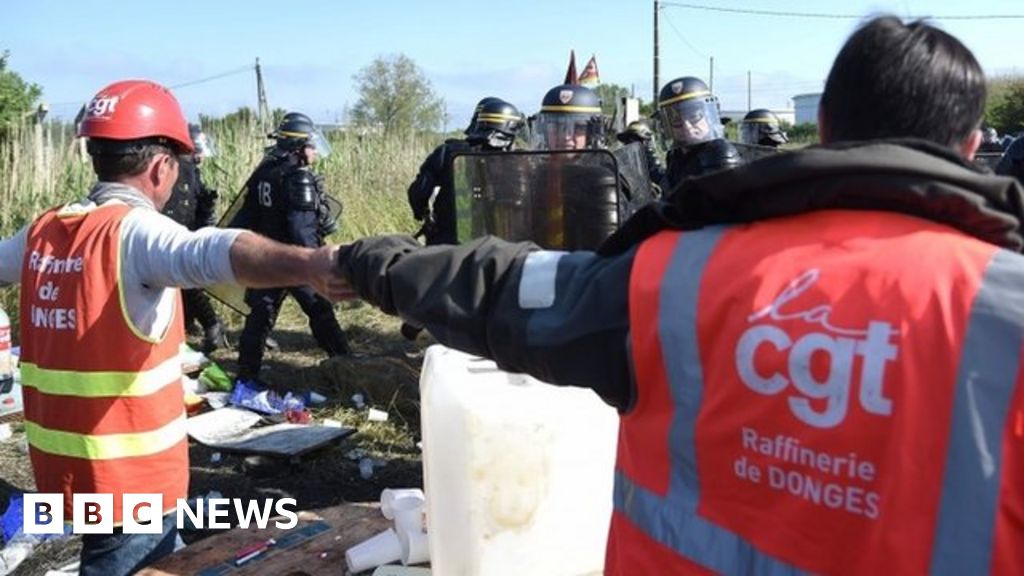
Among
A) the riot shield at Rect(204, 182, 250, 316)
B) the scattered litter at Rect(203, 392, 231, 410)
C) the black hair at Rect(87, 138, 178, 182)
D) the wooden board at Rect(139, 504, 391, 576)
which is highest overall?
the black hair at Rect(87, 138, 178, 182)

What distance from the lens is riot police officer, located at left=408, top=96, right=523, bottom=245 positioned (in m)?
6.07

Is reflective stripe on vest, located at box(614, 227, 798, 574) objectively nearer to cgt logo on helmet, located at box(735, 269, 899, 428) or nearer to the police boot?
cgt logo on helmet, located at box(735, 269, 899, 428)

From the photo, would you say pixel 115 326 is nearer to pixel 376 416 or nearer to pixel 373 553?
pixel 373 553

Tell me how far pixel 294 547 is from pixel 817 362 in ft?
8.17

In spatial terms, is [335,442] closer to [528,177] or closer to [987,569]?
[528,177]

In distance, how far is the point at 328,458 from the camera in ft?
16.7

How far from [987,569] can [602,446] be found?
1.58 meters

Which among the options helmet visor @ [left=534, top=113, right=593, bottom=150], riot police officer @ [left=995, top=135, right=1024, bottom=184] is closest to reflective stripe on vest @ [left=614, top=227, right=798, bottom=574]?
riot police officer @ [left=995, top=135, right=1024, bottom=184]

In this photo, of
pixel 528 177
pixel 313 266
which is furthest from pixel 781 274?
pixel 528 177

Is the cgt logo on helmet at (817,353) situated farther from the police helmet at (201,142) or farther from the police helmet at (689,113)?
the police helmet at (201,142)

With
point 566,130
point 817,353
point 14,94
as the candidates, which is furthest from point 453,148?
point 14,94

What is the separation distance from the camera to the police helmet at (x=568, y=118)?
17.9 ft

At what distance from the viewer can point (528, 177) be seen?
14.3 feet

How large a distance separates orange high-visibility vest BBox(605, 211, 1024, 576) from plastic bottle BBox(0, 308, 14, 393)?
13.7 feet
